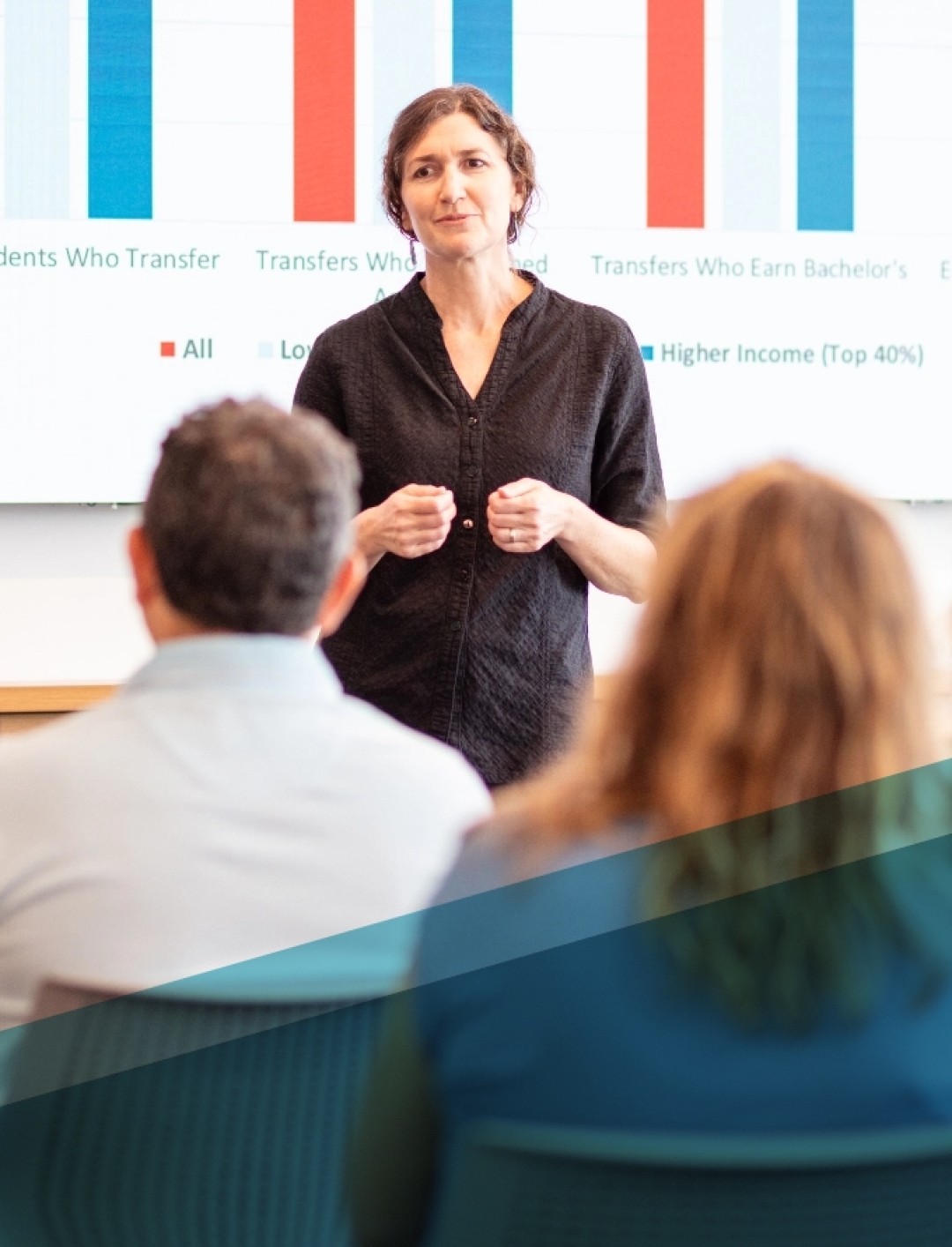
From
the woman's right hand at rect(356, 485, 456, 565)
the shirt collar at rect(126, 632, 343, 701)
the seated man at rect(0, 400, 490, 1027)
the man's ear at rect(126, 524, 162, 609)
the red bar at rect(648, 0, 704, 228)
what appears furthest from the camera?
the red bar at rect(648, 0, 704, 228)

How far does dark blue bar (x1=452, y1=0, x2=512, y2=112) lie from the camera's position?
3.26 metres

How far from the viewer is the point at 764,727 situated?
2.92ft

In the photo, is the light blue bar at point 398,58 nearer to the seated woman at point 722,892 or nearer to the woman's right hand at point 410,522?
the woman's right hand at point 410,522

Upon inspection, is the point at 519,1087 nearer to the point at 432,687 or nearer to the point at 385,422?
the point at 432,687

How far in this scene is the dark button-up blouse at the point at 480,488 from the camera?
1.95 metres

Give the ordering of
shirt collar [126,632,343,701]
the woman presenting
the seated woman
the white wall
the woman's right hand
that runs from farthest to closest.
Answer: the white wall < the woman presenting < the woman's right hand < shirt collar [126,632,343,701] < the seated woman

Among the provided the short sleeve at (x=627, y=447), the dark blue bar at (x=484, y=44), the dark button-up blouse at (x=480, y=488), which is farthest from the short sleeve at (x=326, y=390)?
the dark blue bar at (x=484, y=44)

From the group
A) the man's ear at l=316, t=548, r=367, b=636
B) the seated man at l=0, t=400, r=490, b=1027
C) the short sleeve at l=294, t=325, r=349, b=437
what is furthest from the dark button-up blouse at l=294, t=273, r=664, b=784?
the seated man at l=0, t=400, r=490, b=1027

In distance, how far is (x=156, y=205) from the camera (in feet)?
10.4

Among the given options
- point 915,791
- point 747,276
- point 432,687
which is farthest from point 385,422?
point 747,276

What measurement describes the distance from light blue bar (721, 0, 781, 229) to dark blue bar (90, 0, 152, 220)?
3.98 feet

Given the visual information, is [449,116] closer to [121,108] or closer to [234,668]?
[234,668]
